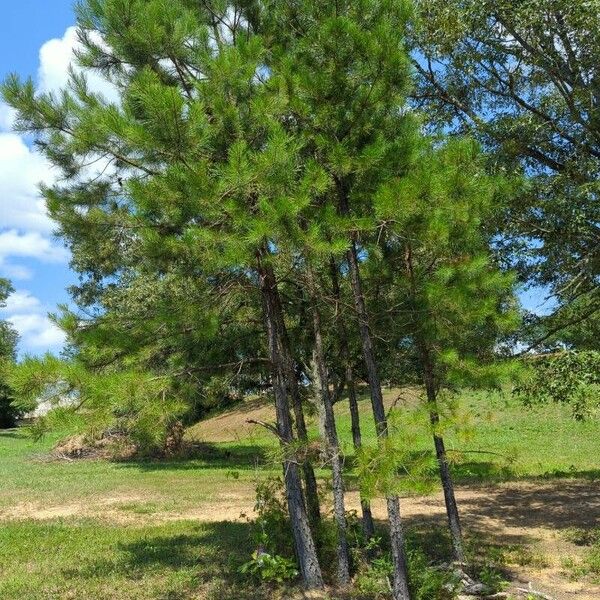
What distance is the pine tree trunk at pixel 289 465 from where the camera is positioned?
6.76 m

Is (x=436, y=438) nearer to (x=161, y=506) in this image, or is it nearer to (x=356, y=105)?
(x=356, y=105)

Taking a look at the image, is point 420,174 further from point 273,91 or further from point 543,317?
point 543,317

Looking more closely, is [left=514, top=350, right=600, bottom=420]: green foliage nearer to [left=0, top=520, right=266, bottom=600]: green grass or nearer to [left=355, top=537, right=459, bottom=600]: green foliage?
[left=355, top=537, right=459, bottom=600]: green foliage

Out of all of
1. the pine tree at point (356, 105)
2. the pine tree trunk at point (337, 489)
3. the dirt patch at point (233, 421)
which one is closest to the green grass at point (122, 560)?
the pine tree trunk at point (337, 489)

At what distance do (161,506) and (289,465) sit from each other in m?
6.88

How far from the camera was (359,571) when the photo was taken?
23.3 feet

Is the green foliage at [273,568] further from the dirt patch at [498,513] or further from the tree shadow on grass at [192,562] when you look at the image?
the dirt patch at [498,513]

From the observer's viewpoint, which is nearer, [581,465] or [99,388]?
[99,388]

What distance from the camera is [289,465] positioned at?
677cm

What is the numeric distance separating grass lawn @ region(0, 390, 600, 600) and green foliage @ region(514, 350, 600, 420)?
4.04 ft

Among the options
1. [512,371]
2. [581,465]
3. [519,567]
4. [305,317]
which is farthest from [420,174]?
[581,465]

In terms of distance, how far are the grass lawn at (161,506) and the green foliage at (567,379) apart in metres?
1.23

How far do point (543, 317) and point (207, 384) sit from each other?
575cm

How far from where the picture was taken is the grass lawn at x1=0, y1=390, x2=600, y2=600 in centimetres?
722
